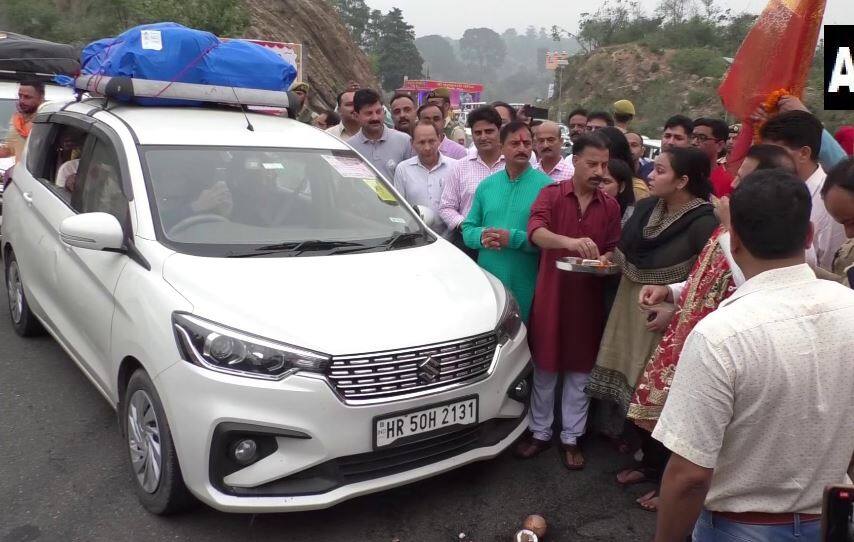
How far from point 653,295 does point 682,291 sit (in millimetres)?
122

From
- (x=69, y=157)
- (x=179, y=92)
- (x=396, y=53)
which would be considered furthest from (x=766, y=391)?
(x=396, y=53)

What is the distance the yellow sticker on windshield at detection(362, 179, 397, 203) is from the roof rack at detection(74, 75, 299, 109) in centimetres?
89

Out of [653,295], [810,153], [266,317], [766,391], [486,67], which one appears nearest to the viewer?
[766,391]

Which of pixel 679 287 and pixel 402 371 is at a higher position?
pixel 679 287

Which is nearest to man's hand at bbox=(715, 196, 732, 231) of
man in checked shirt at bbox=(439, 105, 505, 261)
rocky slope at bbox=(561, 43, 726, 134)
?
man in checked shirt at bbox=(439, 105, 505, 261)

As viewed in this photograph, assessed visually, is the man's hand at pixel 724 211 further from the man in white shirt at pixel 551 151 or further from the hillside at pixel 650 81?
the hillside at pixel 650 81

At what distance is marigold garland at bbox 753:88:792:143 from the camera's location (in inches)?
132

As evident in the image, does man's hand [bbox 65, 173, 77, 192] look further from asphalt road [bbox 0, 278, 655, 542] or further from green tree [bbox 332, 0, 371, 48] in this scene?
green tree [bbox 332, 0, 371, 48]

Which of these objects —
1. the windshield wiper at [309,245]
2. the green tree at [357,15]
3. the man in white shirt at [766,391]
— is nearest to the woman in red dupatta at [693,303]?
the man in white shirt at [766,391]

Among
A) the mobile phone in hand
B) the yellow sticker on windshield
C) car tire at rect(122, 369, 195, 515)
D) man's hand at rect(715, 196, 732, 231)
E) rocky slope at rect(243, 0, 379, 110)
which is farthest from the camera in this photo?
rocky slope at rect(243, 0, 379, 110)

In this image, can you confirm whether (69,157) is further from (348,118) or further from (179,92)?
(348,118)

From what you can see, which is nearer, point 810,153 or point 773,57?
point 810,153

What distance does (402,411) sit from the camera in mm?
2697

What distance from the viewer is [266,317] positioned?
8.81 feet
